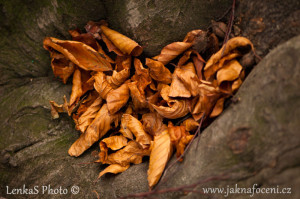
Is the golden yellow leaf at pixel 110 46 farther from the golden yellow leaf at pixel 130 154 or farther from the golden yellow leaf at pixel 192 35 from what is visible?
the golden yellow leaf at pixel 130 154

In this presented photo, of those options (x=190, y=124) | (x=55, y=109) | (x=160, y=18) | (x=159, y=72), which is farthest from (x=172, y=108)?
(x=55, y=109)

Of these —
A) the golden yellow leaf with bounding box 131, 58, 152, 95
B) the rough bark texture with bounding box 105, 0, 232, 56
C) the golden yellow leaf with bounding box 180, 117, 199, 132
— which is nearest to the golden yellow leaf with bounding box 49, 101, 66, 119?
the golden yellow leaf with bounding box 131, 58, 152, 95

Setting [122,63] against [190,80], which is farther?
[122,63]

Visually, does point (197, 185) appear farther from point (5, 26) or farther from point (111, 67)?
point (5, 26)

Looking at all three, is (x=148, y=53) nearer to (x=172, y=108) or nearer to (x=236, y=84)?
(x=172, y=108)

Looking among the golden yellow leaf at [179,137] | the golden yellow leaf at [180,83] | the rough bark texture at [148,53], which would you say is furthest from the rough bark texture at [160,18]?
the golden yellow leaf at [179,137]

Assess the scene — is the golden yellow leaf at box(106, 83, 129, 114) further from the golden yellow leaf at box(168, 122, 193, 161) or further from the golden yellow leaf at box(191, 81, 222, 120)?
the golden yellow leaf at box(191, 81, 222, 120)

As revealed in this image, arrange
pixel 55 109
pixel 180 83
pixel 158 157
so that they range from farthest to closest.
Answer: pixel 55 109 < pixel 180 83 < pixel 158 157
